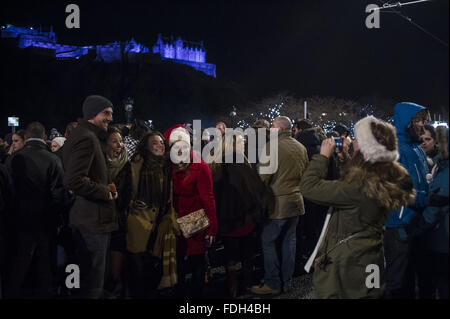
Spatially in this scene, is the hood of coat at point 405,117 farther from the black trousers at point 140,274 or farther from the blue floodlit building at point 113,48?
the blue floodlit building at point 113,48

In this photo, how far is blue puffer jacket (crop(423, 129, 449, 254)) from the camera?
3.75 metres

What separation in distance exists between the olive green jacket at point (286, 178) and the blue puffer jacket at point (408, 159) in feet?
5.25

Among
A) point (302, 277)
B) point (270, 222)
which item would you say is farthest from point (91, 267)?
point (302, 277)

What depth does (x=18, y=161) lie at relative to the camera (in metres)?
4.85

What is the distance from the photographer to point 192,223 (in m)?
4.91

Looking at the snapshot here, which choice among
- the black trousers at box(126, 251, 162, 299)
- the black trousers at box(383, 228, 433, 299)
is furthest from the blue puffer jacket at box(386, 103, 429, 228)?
the black trousers at box(126, 251, 162, 299)

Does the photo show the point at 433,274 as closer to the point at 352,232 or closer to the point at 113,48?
the point at 352,232

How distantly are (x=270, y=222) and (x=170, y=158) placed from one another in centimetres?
174

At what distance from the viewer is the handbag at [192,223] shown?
4906mm

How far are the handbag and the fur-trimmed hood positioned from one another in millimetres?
2060

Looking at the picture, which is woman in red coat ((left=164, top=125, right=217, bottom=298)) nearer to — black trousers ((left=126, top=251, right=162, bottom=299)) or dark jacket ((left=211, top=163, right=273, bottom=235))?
black trousers ((left=126, top=251, right=162, bottom=299))

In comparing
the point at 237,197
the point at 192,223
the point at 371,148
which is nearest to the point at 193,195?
the point at 192,223

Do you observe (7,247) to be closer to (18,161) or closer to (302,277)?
(18,161)

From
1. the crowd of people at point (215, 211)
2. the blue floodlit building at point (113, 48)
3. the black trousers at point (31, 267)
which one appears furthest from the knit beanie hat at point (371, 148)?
the blue floodlit building at point (113, 48)
